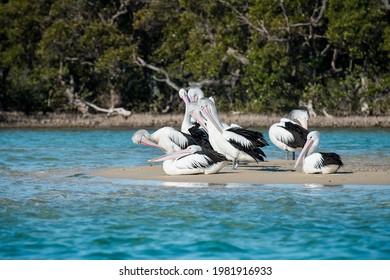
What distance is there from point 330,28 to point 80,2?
995 centimetres

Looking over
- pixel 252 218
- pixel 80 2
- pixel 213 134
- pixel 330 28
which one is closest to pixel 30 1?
pixel 80 2

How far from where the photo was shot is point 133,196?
37.6 ft

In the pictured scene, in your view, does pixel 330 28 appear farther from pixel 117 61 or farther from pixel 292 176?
pixel 292 176

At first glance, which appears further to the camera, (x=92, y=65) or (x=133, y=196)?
(x=92, y=65)

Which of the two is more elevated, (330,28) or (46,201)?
(330,28)

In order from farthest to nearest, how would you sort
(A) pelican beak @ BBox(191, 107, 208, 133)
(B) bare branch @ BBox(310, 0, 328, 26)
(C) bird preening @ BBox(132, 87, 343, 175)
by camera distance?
1. (B) bare branch @ BBox(310, 0, 328, 26)
2. (A) pelican beak @ BBox(191, 107, 208, 133)
3. (C) bird preening @ BBox(132, 87, 343, 175)

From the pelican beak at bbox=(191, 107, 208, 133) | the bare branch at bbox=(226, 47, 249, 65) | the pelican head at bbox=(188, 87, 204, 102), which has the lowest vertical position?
the pelican beak at bbox=(191, 107, 208, 133)

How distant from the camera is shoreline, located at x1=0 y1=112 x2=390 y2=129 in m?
29.4

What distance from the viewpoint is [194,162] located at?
12.9 meters

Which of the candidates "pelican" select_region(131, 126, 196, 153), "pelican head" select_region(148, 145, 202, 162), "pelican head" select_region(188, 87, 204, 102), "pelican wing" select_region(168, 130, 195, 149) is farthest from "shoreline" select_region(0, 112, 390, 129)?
"pelican head" select_region(148, 145, 202, 162)

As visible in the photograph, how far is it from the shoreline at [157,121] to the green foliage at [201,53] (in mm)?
1802

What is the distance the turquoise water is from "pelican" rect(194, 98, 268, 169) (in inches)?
50.6

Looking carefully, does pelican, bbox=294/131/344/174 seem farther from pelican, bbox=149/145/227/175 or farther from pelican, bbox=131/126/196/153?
pelican, bbox=131/126/196/153

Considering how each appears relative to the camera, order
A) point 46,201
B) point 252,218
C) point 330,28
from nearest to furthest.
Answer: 1. point 252,218
2. point 46,201
3. point 330,28
